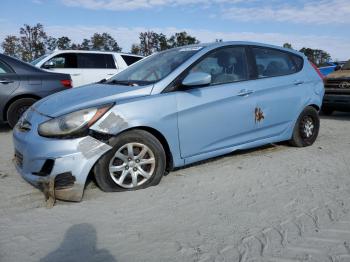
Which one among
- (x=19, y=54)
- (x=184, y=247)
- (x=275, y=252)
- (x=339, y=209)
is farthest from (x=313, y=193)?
(x=19, y=54)

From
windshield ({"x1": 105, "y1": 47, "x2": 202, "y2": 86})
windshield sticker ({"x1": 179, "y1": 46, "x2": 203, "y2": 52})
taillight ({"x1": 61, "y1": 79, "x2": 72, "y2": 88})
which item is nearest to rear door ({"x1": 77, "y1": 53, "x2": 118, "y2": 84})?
taillight ({"x1": 61, "y1": 79, "x2": 72, "y2": 88})

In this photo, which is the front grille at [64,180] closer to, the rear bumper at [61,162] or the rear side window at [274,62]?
the rear bumper at [61,162]

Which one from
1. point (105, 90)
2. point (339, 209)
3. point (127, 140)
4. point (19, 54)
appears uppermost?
point (19, 54)

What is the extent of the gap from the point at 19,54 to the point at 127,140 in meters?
29.0

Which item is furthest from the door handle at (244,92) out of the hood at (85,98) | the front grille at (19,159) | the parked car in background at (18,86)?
the parked car in background at (18,86)

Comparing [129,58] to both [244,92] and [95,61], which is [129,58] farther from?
[244,92]

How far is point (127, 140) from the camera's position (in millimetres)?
3953

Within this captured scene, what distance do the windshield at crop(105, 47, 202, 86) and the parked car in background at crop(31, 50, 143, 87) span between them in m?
4.79

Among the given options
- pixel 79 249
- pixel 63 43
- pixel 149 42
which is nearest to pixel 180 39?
pixel 149 42

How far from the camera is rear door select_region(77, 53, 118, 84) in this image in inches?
403

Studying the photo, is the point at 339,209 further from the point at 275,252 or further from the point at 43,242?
the point at 43,242

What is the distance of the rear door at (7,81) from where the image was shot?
23.3ft

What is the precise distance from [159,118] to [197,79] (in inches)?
24.3

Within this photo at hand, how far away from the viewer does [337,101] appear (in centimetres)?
918
